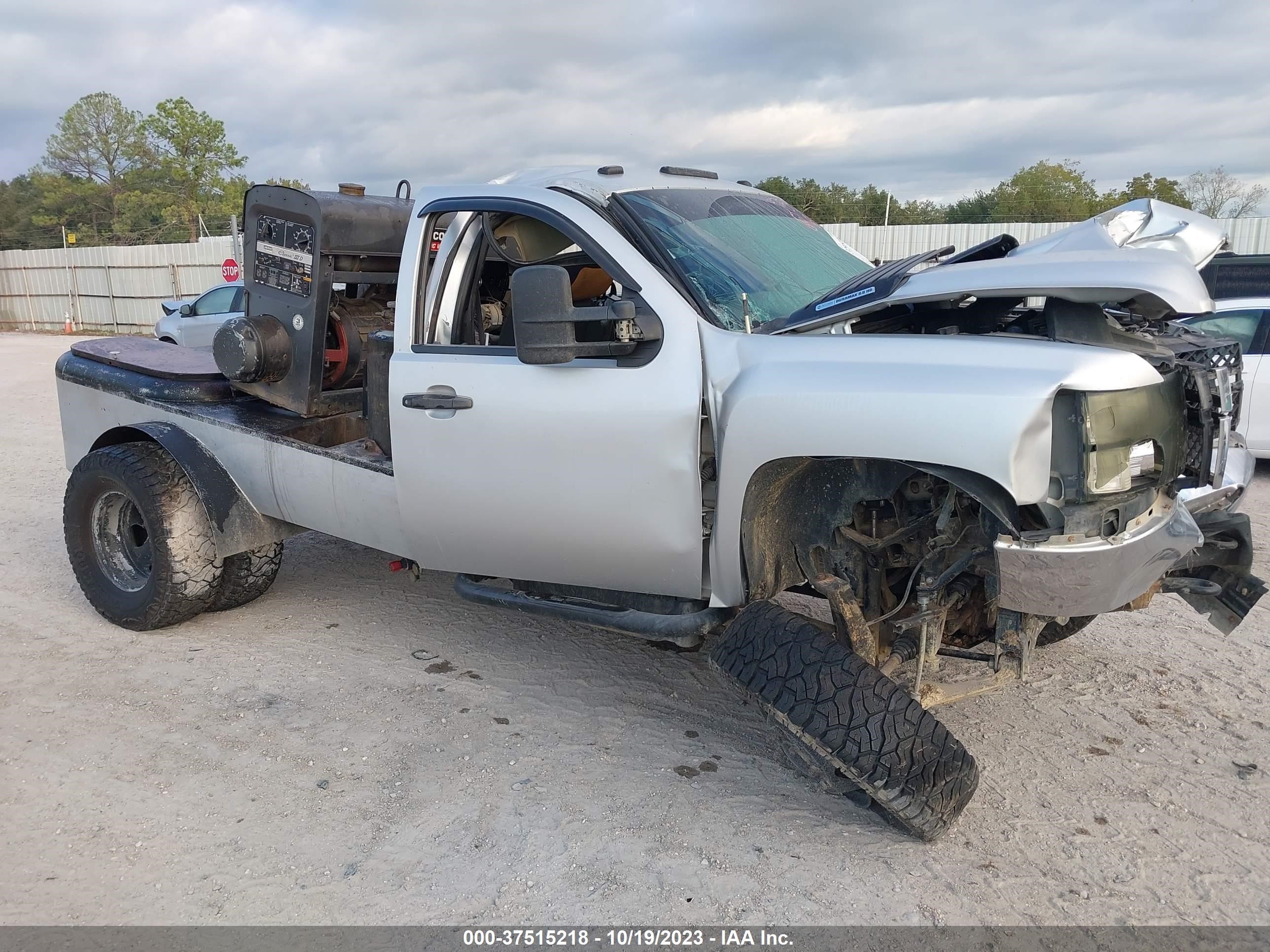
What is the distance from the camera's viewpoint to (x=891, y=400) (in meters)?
2.99

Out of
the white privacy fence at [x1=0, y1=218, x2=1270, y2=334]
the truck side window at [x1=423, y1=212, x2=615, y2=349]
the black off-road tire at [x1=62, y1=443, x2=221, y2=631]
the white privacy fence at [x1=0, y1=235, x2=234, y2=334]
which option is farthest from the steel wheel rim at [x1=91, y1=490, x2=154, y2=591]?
the white privacy fence at [x1=0, y1=235, x2=234, y2=334]

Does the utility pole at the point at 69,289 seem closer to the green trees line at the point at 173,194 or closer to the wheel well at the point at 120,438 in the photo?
the green trees line at the point at 173,194

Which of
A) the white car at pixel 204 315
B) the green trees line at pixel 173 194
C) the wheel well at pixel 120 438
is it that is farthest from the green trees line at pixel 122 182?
the wheel well at pixel 120 438

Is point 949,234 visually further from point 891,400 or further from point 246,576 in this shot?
point 891,400

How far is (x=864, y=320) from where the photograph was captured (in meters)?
3.46

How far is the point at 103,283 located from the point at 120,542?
28353 mm

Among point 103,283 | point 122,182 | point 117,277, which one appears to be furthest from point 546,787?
point 122,182

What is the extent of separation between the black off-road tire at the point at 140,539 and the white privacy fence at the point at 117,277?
56.2ft

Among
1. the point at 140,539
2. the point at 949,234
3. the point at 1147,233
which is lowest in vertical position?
the point at 140,539

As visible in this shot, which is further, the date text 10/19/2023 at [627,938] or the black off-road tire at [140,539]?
the black off-road tire at [140,539]

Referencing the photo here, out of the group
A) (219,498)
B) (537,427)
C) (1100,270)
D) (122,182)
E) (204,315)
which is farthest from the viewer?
(122,182)

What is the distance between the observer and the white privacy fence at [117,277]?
20672 mm

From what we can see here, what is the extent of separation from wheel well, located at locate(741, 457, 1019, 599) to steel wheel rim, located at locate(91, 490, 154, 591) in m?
3.36

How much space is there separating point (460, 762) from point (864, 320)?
2.18 metres
